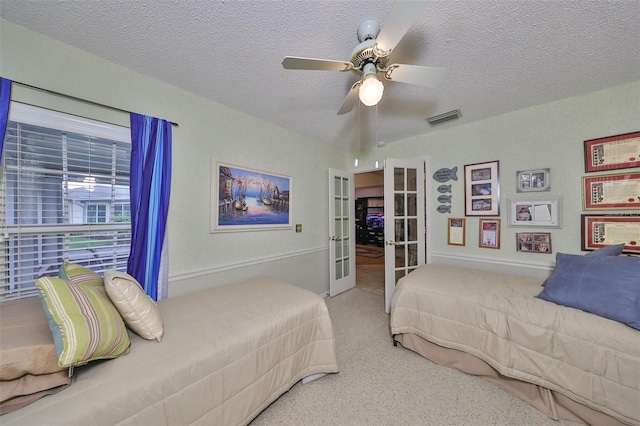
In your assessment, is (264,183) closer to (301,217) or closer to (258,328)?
(301,217)

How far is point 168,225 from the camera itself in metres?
1.95

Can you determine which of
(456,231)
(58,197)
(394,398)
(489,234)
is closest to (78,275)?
(58,197)

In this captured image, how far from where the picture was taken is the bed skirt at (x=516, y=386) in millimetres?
1345

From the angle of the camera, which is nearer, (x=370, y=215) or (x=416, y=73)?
(x=416, y=73)

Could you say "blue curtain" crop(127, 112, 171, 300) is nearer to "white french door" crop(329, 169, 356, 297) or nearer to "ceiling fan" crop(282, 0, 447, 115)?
"ceiling fan" crop(282, 0, 447, 115)

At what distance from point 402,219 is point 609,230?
1.85 m

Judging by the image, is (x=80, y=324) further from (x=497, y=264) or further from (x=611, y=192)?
(x=611, y=192)

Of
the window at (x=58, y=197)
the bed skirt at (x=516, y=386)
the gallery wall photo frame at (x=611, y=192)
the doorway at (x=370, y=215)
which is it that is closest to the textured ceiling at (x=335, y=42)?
the window at (x=58, y=197)

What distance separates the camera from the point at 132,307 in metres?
1.18

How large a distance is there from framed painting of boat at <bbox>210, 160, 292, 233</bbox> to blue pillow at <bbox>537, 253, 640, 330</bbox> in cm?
265

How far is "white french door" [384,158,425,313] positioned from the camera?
3.00m

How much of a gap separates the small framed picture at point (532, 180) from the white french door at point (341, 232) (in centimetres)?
225

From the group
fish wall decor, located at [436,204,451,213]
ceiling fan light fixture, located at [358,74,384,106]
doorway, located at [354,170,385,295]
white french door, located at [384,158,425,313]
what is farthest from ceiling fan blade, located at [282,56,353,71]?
doorway, located at [354,170,385,295]

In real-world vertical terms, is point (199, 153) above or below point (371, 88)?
below
